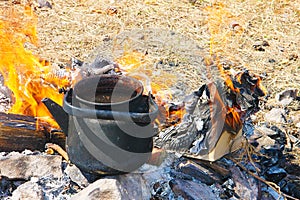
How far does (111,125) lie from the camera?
2408 millimetres

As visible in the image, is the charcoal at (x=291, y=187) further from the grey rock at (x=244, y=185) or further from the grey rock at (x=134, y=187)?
the grey rock at (x=134, y=187)

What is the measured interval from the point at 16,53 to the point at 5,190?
1801mm

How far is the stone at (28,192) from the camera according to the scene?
2725 millimetres

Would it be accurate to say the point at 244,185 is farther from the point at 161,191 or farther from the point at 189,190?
the point at 161,191

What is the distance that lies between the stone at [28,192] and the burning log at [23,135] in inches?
18.0

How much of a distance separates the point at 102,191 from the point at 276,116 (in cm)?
229

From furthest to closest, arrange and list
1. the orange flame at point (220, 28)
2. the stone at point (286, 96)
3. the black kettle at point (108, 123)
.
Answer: the orange flame at point (220, 28), the stone at point (286, 96), the black kettle at point (108, 123)

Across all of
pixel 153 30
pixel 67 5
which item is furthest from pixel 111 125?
pixel 67 5

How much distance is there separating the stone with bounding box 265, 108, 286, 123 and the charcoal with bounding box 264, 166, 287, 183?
0.96m

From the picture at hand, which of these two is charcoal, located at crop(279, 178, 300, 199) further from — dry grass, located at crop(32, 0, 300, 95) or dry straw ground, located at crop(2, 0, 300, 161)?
dry grass, located at crop(32, 0, 300, 95)

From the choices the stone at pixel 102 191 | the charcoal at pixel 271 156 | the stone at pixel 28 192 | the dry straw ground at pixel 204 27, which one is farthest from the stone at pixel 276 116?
the stone at pixel 28 192

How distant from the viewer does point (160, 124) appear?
11.5 ft

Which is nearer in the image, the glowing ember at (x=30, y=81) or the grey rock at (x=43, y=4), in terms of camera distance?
the glowing ember at (x=30, y=81)

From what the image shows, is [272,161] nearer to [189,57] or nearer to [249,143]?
[249,143]
